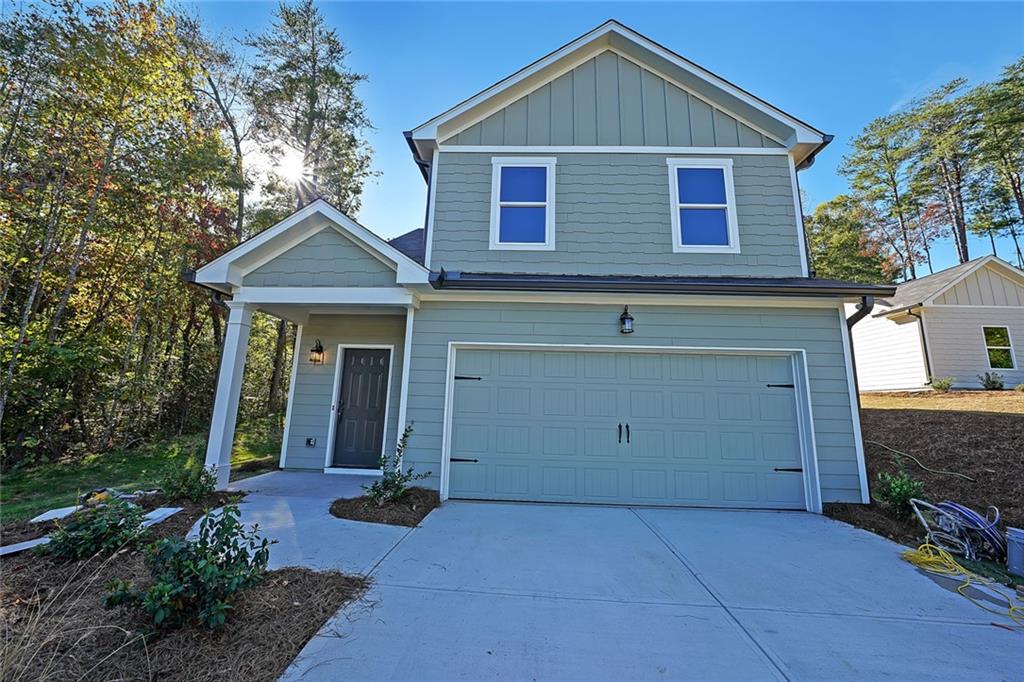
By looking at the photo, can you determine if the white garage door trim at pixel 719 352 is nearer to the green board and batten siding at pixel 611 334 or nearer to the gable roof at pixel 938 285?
the green board and batten siding at pixel 611 334

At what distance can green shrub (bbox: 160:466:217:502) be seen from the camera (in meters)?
4.61

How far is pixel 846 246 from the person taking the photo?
68.0ft

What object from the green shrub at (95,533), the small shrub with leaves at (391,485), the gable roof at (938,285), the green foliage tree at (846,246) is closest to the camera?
the green shrub at (95,533)

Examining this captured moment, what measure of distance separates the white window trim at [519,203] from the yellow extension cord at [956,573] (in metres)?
5.03

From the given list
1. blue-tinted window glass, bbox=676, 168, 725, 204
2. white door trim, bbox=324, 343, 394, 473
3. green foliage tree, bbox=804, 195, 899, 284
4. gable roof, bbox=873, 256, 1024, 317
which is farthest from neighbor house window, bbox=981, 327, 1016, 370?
white door trim, bbox=324, 343, 394, 473

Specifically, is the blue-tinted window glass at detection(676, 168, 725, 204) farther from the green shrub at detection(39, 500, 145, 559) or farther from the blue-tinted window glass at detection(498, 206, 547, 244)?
the green shrub at detection(39, 500, 145, 559)

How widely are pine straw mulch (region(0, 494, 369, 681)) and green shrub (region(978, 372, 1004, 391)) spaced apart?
1640cm

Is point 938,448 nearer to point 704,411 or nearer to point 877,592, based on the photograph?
point 704,411

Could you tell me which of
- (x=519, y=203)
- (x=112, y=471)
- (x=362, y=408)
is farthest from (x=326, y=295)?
(x=112, y=471)

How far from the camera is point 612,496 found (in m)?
5.34

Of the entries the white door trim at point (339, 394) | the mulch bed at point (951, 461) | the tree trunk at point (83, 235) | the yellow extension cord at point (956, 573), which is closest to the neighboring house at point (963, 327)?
the mulch bed at point (951, 461)

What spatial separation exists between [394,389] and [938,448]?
27.8 ft

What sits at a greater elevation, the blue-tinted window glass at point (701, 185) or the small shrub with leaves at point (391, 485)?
the blue-tinted window glass at point (701, 185)

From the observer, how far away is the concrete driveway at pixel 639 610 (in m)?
2.12
